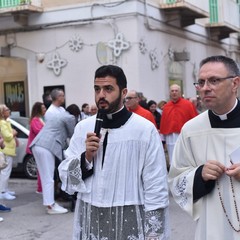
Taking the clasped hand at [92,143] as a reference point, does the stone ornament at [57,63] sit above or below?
above

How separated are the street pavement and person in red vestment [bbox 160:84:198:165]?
1.34 metres

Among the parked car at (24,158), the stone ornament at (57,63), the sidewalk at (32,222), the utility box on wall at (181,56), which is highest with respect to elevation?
the utility box on wall at (181,56)

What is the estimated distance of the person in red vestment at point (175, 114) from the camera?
9.07m

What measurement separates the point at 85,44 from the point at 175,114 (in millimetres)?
6677

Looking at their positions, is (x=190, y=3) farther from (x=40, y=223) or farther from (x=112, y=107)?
(x=112, y=107)

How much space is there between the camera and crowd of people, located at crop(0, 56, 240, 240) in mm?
2820

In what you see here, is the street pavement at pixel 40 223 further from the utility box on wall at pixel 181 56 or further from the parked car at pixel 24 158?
the utility box on wall at pixel 181 56

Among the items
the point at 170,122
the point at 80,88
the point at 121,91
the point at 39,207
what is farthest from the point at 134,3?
the point at 121,91

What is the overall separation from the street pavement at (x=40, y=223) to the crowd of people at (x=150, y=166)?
323 centimetres

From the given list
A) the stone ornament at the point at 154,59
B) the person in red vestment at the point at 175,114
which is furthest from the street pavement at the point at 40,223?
the stone ornament at the point at 154,59

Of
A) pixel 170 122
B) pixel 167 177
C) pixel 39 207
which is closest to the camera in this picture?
pixel 167 177

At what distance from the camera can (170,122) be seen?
364 inches

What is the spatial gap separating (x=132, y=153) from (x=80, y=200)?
0.48 meters

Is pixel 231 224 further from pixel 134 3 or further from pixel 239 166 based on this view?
pixel 134 3
